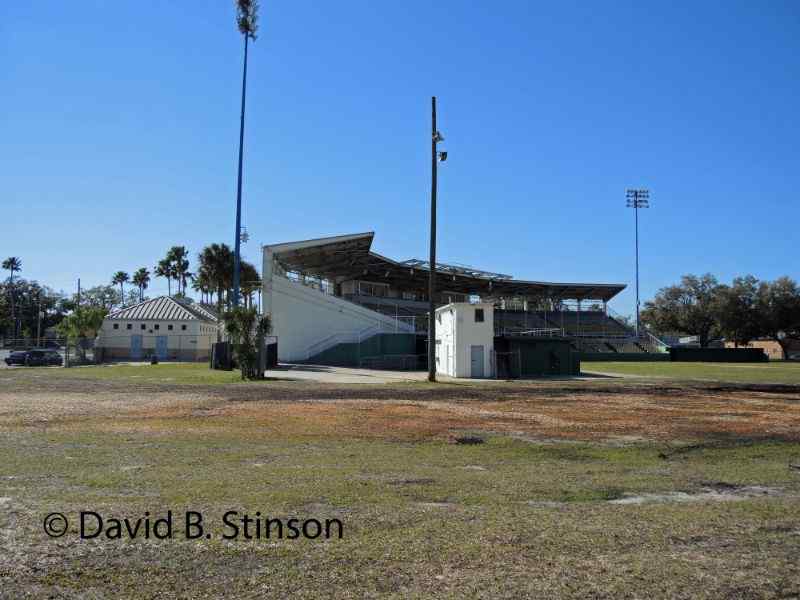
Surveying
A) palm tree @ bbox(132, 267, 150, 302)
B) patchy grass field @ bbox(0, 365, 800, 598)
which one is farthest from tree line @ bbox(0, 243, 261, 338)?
patchy grass field @ bbox(0, 365, 800, 598)

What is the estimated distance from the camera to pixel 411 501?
7695 millimetres

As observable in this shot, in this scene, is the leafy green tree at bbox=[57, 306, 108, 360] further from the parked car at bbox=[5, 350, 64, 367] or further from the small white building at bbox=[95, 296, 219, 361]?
the parked car at bbox=[5, 350, 64, 367]

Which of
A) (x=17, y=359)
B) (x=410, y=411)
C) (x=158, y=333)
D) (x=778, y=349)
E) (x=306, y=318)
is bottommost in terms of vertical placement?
(x=410, y=411)

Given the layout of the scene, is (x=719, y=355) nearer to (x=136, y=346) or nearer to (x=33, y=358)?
(x=136, y=346)

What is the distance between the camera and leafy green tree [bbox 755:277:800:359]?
9456 centimetres

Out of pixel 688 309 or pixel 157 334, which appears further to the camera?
pixel 688 309

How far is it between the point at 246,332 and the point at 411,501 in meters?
29.3

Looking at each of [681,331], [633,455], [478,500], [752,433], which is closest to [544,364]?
[752,433]

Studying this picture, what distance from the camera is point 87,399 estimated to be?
848 inches

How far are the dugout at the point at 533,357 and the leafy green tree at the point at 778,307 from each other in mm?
61842

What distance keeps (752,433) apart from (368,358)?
38847 millimetres

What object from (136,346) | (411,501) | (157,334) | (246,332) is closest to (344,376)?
(246,332)

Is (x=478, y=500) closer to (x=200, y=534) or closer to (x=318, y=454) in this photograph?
(x=200, y=534)

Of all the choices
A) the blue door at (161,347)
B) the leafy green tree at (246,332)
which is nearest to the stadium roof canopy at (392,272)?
the blue door at (161,347)
